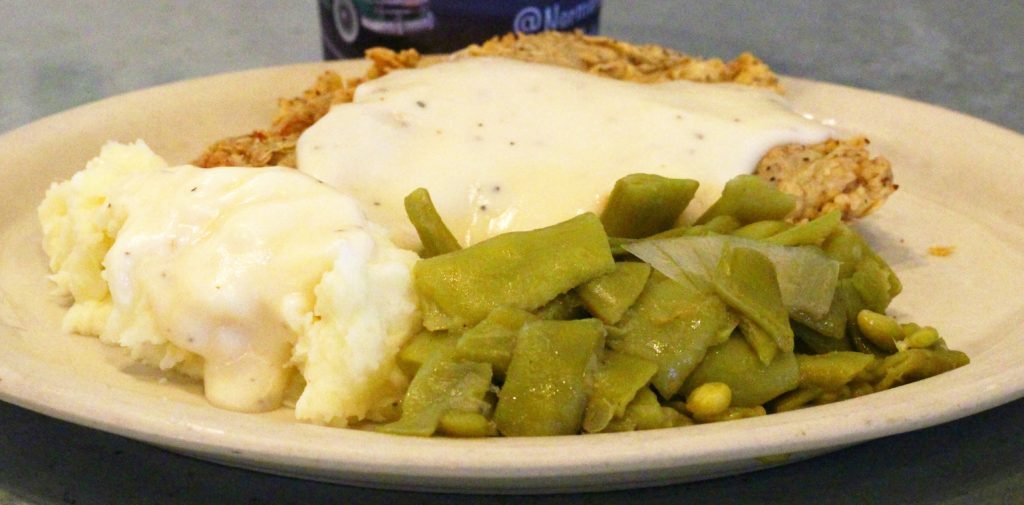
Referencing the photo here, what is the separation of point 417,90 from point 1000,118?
4.14 meters

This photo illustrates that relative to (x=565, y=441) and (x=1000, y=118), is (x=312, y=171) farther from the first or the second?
(x=1000, y=118)

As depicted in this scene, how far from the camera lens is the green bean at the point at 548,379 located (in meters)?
2.30

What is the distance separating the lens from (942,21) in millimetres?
8062

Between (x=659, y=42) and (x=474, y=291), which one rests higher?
(x=474, y=291)

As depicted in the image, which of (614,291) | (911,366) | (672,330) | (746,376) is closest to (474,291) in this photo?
(614,291)

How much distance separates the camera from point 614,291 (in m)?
2.54

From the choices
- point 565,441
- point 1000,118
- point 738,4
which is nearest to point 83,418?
point 565,441

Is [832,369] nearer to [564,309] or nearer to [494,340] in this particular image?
[564,309]

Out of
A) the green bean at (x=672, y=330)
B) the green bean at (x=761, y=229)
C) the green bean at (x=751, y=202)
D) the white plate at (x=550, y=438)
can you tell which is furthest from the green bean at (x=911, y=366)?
the green bean at (x=751, y=202)

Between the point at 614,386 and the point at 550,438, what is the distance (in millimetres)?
260

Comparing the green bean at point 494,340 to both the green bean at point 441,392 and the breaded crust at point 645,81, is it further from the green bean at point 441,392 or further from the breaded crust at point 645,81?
the breaded crust at point 645,81

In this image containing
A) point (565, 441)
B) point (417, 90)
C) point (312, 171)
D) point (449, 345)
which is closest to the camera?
point (565, 441)

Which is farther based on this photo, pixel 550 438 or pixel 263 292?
pixel 263 292

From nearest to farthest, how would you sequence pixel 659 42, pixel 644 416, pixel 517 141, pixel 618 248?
1. pixel 644 416
2. pixel 618 248
3. pixel 517 141
4. pixel 659 42
